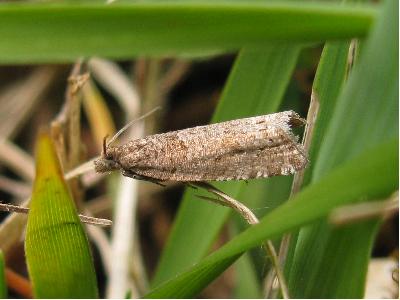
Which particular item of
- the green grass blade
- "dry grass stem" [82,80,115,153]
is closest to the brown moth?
the green grass blade

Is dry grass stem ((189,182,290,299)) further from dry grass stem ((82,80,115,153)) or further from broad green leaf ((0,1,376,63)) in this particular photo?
dry grass stem ((82,80,115,153))

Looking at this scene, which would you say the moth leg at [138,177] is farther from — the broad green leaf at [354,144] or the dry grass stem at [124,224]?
the dry grass stem at [124,224]

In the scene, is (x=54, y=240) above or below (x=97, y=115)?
below

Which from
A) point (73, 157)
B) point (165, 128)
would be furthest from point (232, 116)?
point (165, 128)

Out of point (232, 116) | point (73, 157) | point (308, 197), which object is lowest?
point (308, 197)

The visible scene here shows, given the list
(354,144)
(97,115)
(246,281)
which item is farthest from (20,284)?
(354,144)

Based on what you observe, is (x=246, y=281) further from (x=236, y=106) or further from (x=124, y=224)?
(x=236, y=106)

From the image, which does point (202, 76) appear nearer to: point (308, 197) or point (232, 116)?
point (232, 116)
